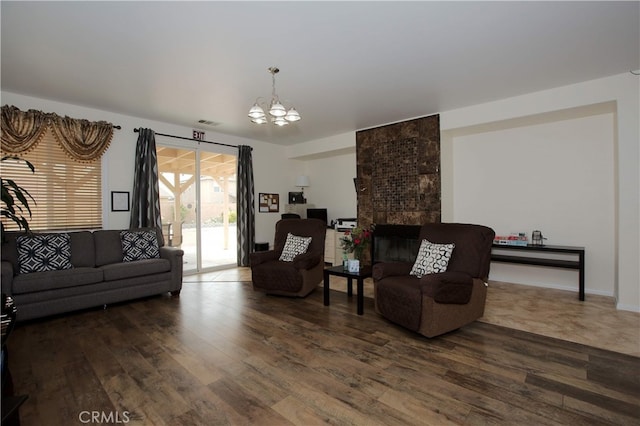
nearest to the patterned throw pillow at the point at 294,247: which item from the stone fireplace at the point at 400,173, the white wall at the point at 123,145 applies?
the stone fireplace at the point at 400,173

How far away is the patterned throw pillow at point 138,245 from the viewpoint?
4.26 meters

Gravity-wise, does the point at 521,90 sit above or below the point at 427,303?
above

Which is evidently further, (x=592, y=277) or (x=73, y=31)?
(x=592, y=277)

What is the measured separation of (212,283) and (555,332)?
14.4 feet

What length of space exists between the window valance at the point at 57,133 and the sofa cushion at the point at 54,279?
5.52 feet

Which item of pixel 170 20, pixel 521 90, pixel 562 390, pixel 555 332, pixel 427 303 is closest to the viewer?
pixel 562 390

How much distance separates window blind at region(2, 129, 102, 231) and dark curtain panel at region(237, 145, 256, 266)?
2299mm

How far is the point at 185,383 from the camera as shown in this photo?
2145 millimetres

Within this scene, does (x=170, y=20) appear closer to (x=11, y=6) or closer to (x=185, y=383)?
(x=11, y=6)

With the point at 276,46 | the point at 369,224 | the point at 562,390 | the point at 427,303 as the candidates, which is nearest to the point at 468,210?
the point at 369,224

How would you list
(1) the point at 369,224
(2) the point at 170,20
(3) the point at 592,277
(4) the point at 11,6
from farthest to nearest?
(1) the point at 369,224, (3) the point at 592,277, (2) the point at 170,20, (4) the point at 11,6

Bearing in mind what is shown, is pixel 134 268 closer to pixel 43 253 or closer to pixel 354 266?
pixel 43 253

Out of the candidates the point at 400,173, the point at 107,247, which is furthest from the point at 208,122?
the point at 400,173

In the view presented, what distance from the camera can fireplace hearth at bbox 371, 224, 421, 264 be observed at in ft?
16.9
